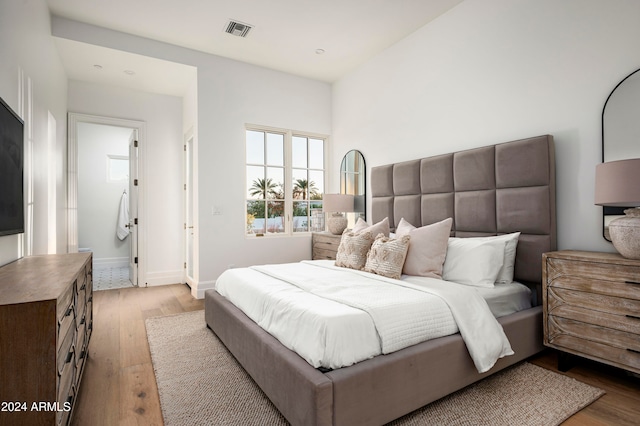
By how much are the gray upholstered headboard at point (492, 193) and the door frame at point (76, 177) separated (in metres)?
3.48

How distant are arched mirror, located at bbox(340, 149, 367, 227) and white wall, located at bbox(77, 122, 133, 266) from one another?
173 inches

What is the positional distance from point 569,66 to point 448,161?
1121 mm

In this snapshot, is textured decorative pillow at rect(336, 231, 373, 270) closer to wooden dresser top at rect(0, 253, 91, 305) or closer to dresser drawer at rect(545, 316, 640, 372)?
dresser drawer at rect(545, 316, 640, 372)

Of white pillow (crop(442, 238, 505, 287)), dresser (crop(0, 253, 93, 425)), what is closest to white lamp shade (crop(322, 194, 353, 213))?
white pillow (crop(442, 238, 505, 287))

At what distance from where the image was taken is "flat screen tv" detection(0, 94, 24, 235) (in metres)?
1.87

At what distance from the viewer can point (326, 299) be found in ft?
6.50

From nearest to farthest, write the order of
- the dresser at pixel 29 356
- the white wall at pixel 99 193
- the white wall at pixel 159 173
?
the dresser at pixel 29 356 → the white wall at pixel 159 173 → the white wall at pixel 99 193

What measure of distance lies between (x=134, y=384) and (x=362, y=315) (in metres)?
1.56

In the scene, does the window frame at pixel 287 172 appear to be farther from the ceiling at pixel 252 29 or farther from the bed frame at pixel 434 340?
the bed frame at pixel 434 340

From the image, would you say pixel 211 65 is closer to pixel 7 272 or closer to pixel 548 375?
pixel 7 272

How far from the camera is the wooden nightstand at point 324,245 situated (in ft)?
14.1

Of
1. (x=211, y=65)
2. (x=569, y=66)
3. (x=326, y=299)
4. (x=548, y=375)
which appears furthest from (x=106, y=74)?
(x=548, y=375)

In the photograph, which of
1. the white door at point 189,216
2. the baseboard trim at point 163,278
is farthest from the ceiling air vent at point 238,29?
the baseboard trim at point 163,278

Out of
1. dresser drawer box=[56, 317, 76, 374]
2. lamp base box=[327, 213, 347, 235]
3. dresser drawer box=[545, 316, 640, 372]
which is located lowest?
dresser drawer box=[545, 316, 640, 372]
